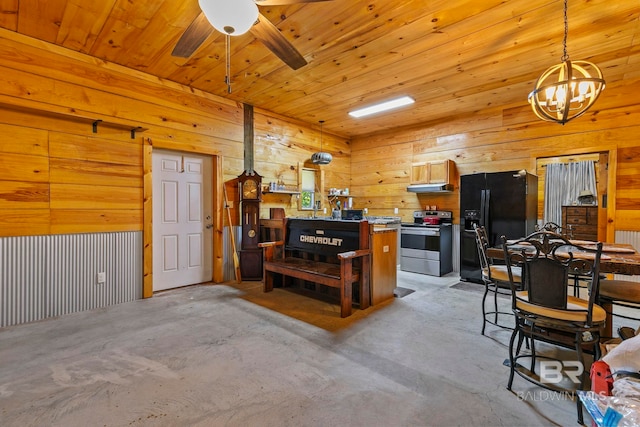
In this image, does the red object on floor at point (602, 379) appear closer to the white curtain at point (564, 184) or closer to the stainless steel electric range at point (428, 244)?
the stainless steel electric range at point (428, 244)

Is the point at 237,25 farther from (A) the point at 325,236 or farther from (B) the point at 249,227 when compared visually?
(B) the point at 249,227

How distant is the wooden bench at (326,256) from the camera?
10.7ft

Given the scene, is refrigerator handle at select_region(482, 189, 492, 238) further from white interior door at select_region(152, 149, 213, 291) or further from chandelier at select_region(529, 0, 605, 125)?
white interior door at select_region(152, 149, 213, 291)

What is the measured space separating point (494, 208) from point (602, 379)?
12.2 feet

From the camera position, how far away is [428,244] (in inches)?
206

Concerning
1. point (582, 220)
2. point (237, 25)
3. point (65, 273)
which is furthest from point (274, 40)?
point (582, 220)

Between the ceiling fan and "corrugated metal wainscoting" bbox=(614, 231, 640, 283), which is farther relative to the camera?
"corrugated metal wainscoting" bbox=(614, 231, 640, 283)

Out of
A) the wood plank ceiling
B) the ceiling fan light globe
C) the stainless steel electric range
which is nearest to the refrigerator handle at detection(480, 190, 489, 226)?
the stainless steel electric range

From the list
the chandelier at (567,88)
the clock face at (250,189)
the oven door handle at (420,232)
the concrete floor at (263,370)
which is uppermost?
the chandelier at (567,88)

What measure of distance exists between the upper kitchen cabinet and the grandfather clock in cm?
302

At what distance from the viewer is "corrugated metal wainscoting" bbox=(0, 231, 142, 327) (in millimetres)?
2977

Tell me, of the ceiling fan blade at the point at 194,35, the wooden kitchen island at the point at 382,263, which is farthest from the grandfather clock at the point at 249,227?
the ceiling fan blade at the point at 194,35

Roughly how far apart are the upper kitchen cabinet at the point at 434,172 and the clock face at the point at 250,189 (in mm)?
3054

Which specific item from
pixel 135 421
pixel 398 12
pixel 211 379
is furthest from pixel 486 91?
pixel 135 421
